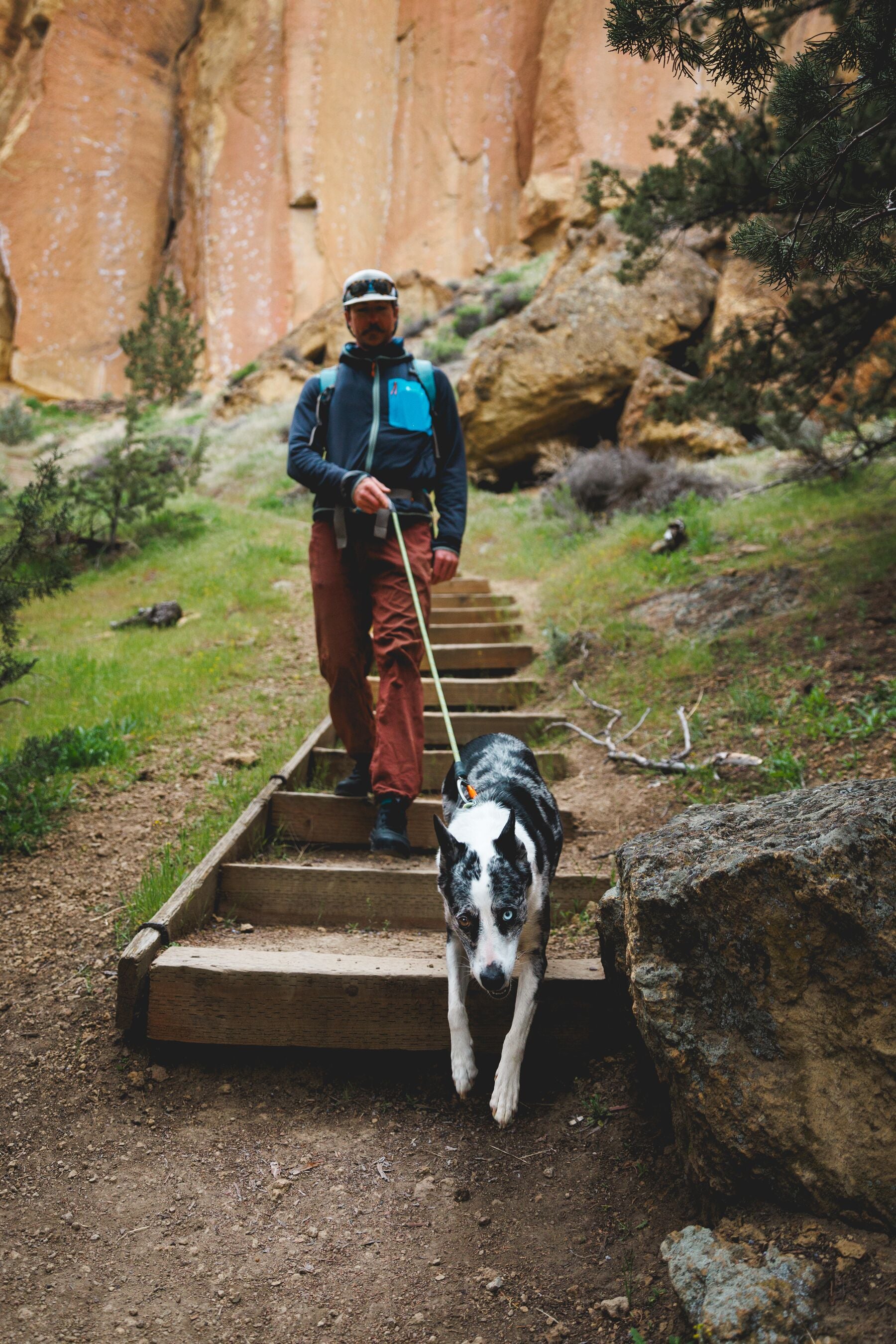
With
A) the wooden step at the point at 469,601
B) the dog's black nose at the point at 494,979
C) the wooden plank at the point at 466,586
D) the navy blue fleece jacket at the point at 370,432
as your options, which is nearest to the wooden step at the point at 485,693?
the wooden step at the point at 469,601

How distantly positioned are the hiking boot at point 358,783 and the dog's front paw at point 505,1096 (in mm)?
1897

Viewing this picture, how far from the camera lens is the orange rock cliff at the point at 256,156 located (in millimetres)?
28281

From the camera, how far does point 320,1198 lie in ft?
7.61

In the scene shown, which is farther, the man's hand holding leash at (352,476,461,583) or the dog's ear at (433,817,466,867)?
the man's hand holding leash at (352,476,461,583)

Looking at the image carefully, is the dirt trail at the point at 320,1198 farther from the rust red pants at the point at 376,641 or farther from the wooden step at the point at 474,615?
the wooden step at the point at 474,615

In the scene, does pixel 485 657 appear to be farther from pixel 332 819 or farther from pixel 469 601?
pixel 332 819

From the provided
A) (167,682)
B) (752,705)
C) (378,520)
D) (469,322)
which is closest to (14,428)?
(469,322)

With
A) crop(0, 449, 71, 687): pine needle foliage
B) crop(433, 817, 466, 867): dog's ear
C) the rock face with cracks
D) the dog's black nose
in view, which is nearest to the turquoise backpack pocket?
crop(0, 449, 71, 687): pine needle foliage

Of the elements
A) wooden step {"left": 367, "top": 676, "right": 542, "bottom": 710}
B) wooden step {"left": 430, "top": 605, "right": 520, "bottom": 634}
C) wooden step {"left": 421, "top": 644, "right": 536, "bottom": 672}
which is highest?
wooden step {"left": 430, "top": 605, "right": 520, "bottom": 634}

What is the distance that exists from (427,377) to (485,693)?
259cm

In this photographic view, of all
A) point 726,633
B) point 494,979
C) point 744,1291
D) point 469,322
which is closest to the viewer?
point 744,1291

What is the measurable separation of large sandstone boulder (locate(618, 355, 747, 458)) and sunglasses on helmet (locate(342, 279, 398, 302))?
25.3 feet

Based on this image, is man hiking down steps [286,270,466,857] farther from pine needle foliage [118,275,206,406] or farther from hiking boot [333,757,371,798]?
pine needle foliage [118,275,206,406]

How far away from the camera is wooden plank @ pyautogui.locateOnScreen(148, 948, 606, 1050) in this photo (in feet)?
9.17
